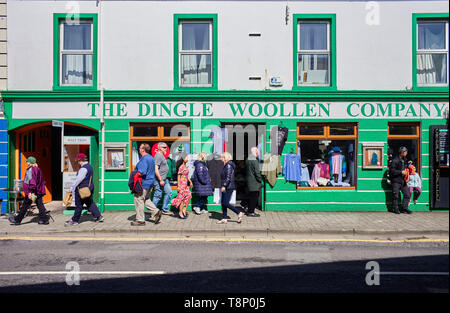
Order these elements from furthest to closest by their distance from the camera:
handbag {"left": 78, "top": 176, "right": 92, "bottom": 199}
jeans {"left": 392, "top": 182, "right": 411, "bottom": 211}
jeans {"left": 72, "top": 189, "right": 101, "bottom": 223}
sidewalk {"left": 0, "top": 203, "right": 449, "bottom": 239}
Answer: jeans {"left": 392, "top": 182, "right": 411, "bottom": 211} → jeans {"left": 72, "top": 189, "right": 101, "bottom": 223} → handbag {"left": 78, "top": 176, "right": 92, "bottom": 199} → sidewalk {"left": 0, "top": 203, "right": 449, "bottom": 239}

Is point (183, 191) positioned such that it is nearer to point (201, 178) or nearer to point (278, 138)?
point (201, 178)

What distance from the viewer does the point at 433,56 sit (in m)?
12.2

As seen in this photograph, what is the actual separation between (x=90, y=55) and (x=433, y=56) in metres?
10.5

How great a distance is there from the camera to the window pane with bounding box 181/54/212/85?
12.3m

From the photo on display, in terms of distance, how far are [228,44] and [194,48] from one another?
1.07 m

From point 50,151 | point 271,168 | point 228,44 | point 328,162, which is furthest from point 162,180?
point 50,151

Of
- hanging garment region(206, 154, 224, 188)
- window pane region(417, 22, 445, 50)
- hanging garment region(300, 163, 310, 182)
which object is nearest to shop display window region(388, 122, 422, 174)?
window pane region(417, 22, 445, 50)

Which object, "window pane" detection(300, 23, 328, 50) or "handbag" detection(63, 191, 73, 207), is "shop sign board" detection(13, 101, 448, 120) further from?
"handbag" detection(63, 191, 73, 207)

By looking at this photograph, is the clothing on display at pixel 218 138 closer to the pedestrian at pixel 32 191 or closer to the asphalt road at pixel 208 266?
the asphalt road at pixel 208 266

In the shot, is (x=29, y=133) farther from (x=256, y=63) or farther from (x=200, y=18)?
(x=256, y=63)

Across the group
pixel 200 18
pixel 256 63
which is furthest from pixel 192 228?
pixel 200 18

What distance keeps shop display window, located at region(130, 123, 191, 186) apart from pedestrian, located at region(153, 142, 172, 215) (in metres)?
0.55

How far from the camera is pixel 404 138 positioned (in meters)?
12.3

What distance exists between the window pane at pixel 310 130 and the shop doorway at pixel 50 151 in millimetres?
6295
